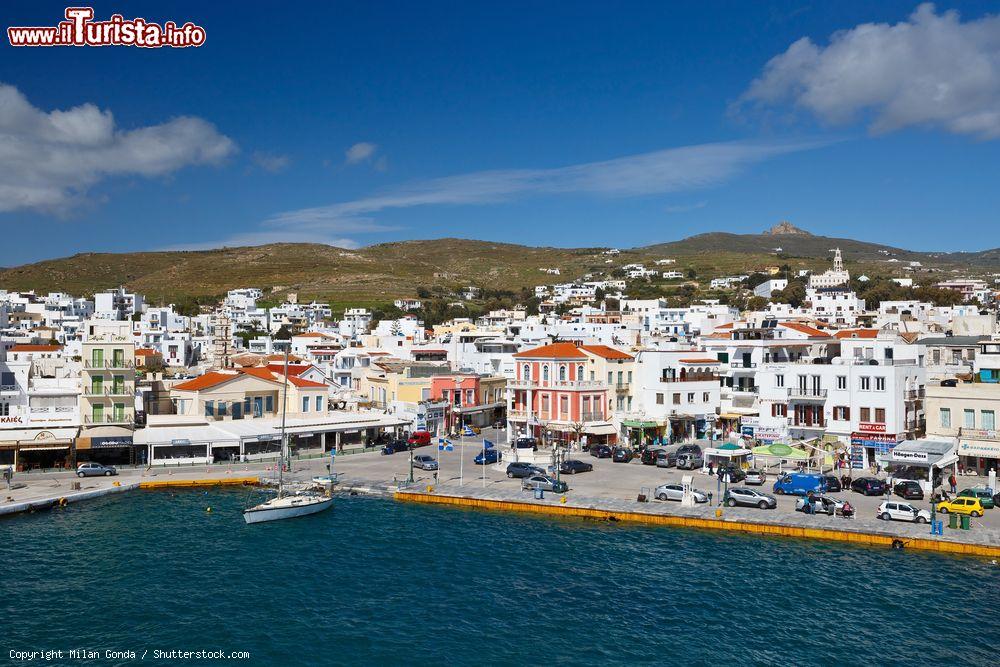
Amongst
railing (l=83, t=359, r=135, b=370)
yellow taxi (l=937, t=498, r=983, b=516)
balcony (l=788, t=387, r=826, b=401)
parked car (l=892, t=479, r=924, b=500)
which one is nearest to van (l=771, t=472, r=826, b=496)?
parked car (l=892, t=479, r=924, b=500)

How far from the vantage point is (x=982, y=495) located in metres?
36.3

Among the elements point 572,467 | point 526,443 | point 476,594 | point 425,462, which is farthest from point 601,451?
point 476,594

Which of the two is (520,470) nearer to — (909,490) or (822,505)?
(822,505)

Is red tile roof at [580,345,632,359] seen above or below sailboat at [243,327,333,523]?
above

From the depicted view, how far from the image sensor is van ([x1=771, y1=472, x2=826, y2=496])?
39312mm

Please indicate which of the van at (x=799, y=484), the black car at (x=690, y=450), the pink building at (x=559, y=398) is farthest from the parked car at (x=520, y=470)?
the van at (x=799, y=484)

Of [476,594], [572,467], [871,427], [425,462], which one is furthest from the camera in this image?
[425,462]

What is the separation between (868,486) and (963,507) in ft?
15.9

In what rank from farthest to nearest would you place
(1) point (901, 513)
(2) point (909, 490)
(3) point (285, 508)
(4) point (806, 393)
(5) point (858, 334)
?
(5) point (858, 334) < (4) point (806, 393) < (2) point (909, 490) < (3) point (285, 508) < (1) point (901, 513)

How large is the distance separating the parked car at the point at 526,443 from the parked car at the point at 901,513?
22493 mm

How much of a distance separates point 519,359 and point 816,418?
1982 centimetres

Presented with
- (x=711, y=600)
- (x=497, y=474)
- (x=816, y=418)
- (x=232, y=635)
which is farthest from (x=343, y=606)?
(x=816, y=418)

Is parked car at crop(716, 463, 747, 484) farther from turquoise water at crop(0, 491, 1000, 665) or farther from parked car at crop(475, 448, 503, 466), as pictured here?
parked car at crop(475, 448, 503, 466)

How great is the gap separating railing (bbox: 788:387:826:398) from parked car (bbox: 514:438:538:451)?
16.3 meters
